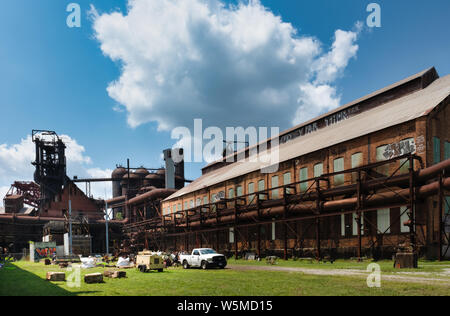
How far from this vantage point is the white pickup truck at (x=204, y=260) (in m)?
26.1

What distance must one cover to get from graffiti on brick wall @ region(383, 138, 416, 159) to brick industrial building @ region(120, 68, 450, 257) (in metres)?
0.07

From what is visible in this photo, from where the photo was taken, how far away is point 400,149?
2775 cm

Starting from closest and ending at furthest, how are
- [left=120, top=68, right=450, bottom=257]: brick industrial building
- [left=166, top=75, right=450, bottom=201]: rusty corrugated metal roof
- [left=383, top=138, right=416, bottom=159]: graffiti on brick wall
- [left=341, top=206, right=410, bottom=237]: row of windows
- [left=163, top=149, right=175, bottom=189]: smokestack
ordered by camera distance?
[left=120, top=68, right=450, bottom=257]: brick industrial building → [left=341, top=206, right=410, bottom=237]: row of windows → [left=383, top=138, right=416, bottom=159]: graffiti on brick wall → [left=166, top=75, right=450, bottom=201]: rusty corrugated metal roof → [left=163, top=149, right=175, bottom=189]: smokestack

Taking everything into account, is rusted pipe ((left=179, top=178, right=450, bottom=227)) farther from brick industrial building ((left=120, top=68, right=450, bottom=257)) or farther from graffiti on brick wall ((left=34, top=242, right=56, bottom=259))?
graffiti on brick wall ((left=34, top=242, right=56, bottom=259))

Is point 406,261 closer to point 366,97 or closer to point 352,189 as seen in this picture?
point 352,189

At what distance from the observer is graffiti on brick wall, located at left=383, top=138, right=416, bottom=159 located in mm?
26969

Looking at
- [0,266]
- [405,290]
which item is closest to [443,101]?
[405,290]

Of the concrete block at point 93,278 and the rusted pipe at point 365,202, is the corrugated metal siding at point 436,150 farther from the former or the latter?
the concrete block at point 93,278

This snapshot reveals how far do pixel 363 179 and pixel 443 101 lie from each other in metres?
7.71

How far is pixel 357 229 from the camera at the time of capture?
29266 mm

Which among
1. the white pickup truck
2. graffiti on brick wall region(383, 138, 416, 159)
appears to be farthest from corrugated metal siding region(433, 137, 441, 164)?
the white pickup truck

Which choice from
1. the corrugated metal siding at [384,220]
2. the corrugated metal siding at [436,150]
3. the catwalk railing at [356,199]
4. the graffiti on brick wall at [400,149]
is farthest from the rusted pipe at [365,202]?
the corrugated metal siding at [436,150]

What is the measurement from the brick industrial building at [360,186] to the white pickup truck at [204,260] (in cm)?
845
